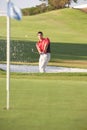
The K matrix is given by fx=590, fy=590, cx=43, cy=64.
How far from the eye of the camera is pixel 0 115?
923cm

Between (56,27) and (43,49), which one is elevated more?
(43,49)

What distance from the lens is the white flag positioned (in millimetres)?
9203

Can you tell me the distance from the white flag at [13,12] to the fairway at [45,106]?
1.54 m

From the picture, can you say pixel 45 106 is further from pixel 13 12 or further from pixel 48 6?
pixel 48 6

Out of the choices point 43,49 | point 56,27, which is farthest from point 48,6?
point 43,49

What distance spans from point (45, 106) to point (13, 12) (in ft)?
6.26

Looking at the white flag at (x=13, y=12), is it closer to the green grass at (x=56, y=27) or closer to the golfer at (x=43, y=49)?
the golfer at (x=43, y=49)

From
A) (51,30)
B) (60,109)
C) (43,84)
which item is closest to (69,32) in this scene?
(51,30)

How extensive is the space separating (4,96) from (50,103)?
1.23 m

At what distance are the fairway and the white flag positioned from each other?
1.54 m

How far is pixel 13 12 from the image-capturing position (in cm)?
923

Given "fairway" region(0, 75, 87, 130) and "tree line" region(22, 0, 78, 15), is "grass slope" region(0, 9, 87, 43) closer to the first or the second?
"tree line" region(22, 0, 78, 15)

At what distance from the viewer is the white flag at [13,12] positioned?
9.20 metres

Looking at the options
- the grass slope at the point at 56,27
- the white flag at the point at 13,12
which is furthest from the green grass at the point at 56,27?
the white flag at the point at 13,12
